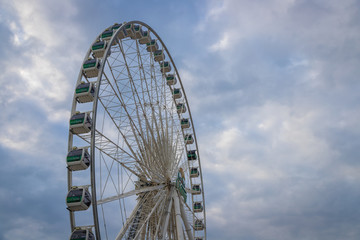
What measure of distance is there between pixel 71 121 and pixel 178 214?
28.9 feet

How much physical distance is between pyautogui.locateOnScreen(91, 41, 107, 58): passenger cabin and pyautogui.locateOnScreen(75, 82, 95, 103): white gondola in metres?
2.47

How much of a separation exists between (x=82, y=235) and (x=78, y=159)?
10.0 feet

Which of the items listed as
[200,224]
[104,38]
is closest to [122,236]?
[104,38]

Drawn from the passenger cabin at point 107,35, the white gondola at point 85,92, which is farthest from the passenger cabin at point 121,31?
the white gondola at point 85,92

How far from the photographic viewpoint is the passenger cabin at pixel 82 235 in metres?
14.1

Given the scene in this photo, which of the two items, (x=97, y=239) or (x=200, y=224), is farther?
(x=200, y=224)

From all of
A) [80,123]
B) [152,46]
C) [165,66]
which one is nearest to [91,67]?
[80,123]

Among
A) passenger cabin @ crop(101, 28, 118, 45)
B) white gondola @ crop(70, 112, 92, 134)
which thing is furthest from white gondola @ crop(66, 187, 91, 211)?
passenger cabin @ crop(101, 28, 118, 45)

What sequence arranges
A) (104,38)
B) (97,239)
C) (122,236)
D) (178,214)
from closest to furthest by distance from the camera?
(97,239)
(122,236)
(104,38)
(178,214)

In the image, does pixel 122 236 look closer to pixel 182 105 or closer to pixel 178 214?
pixel 178 214

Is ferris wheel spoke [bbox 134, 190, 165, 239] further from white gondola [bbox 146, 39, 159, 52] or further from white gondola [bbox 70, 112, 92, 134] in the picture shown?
white gondola [bbox 146, 39, 159, 52]

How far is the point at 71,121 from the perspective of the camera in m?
16.4

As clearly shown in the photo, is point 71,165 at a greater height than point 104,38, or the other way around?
point 104,38

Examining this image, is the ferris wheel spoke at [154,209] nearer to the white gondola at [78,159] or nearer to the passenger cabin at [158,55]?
the white gondola at [78,159]
